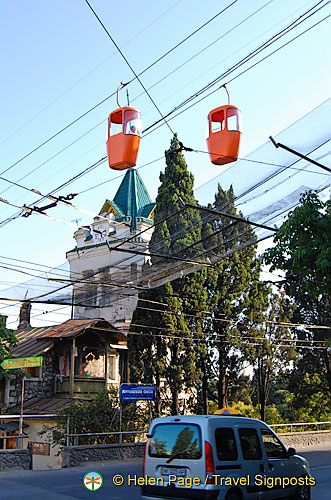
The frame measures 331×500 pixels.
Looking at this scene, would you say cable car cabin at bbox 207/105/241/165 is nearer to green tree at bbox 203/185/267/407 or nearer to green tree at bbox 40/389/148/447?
green tree at bbox 40/389/148/447

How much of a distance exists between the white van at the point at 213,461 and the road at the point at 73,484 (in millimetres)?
2675

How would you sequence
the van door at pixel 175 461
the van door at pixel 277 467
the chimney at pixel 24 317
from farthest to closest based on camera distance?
→ 1. the chimney at pixel 24 317
2. the van door at pixel 277 467
3. the van door at pixel 175 461

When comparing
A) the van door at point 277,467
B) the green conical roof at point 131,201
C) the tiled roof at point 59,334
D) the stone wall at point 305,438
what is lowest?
the stone wall at point 305,438

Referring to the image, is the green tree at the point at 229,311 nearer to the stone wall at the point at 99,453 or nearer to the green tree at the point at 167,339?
→ the green tree at the point at 167,339

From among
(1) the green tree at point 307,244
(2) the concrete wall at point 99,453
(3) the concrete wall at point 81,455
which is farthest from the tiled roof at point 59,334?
(1) the green tree at point 307,244

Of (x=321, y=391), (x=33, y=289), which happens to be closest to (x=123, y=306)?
(x=321, y=391)

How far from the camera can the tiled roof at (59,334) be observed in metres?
27.4

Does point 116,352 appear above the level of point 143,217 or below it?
below

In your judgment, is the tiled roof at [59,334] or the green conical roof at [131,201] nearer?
the tiled roof at [59,334]

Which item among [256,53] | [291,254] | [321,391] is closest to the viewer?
[256,53]

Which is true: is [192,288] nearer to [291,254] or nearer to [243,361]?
[243,361]

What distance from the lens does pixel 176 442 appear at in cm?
789

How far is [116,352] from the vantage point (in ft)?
101

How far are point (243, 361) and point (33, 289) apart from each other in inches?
514
